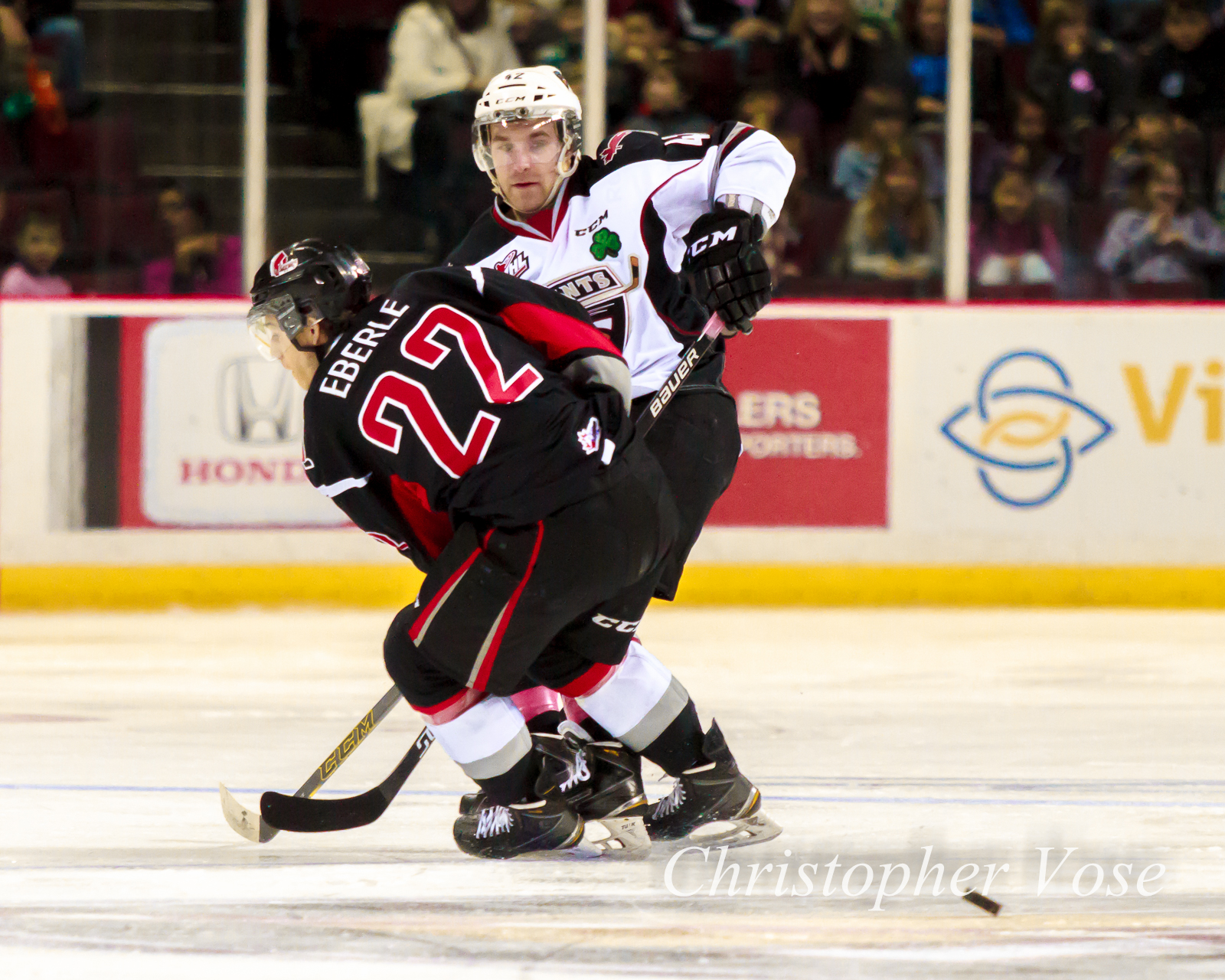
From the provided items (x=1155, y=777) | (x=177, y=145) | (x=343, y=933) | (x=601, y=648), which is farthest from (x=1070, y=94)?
(x=343, y=933)

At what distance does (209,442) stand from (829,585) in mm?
1986

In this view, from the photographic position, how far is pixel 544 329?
249cm

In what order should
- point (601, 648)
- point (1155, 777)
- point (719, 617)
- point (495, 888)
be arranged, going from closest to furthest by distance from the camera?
point (495, 888)
point (601, 648)
point (1155, 777)
point (719, 617)

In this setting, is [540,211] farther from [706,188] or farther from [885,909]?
[885,909]

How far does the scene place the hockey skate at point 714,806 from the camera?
2.71 meters

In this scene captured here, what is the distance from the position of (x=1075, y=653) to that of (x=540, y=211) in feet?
8.22

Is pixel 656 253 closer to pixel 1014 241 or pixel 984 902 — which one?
pixel 984 902

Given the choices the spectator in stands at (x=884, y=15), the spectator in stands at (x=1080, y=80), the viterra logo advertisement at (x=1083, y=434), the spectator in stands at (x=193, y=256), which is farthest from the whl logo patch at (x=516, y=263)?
the spectator in stands at (x=1080, y=80)

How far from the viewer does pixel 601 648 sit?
260 cm

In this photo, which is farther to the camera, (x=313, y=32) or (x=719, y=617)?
(x=313, y=32)

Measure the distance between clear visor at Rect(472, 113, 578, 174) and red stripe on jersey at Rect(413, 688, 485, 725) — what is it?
0.83 meters

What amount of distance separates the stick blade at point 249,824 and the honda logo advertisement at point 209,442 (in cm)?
308

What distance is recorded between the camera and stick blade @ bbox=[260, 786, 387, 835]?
265cm

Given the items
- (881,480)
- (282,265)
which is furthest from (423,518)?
(881,480)
